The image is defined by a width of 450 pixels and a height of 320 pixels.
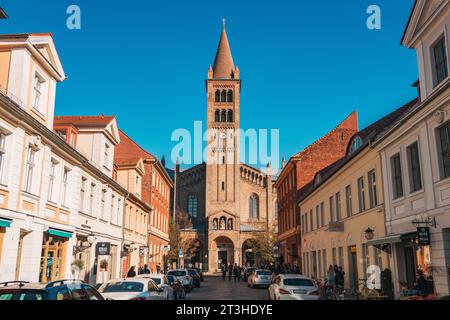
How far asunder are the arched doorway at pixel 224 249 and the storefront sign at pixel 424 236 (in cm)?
6324

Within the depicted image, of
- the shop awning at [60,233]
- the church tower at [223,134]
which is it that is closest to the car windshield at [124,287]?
the shop awning at [60,233]

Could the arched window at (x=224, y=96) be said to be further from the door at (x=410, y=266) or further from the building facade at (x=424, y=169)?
the door at (x=410, y=266)

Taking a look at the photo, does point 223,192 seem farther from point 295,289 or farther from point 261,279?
point 295,289

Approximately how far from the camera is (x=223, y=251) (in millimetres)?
76188

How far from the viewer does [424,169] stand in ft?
44.7

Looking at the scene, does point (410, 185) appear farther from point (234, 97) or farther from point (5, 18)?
point (234, 97)

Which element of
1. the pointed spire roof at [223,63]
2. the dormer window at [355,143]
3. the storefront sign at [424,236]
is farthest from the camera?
the pointed spire roof at [223,63]

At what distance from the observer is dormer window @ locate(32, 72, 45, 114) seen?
55.0ft

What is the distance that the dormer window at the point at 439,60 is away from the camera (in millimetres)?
13281

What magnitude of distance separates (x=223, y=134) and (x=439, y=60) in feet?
220

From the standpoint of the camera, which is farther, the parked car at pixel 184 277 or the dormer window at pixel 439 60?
the parked car at pixel 184 277

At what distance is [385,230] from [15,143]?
1386 centimetres
